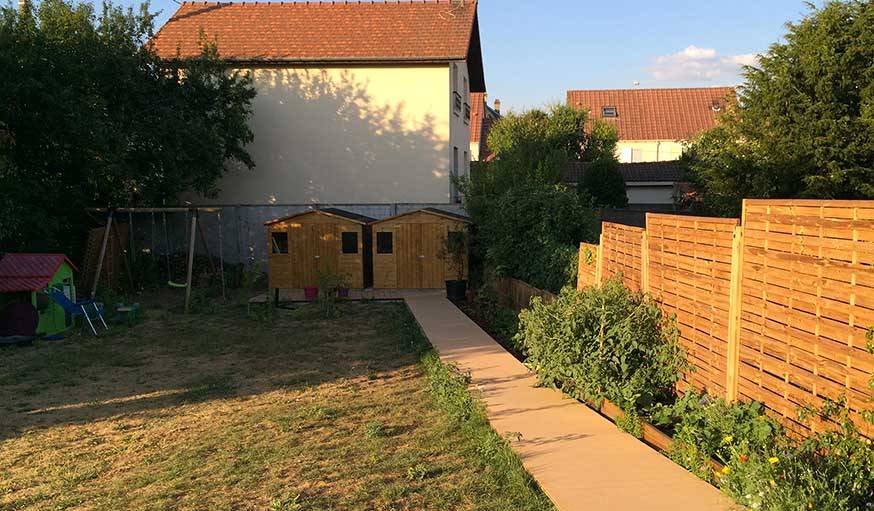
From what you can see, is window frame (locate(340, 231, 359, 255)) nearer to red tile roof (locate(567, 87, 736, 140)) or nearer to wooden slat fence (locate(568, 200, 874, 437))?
wooden slat fence (locate(568, 200, 874, 437))

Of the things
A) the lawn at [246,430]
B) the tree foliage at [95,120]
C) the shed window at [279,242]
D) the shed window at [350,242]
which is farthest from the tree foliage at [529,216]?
the tree foliage at [95,120]

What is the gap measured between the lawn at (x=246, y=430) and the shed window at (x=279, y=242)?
6558 mm

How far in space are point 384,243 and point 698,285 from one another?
12.6 metres

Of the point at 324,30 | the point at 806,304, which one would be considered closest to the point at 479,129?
the point at 324,30

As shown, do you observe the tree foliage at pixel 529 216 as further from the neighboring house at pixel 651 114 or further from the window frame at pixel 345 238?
the neighboring house at pixel 651 114

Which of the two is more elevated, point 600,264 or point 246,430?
point 600,264

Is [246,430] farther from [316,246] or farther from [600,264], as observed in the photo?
[316,246]

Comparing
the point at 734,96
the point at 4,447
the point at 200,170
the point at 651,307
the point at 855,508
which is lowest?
the point at 4,447

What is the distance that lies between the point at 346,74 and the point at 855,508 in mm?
19327

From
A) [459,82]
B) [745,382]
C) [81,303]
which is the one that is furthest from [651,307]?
[459,82]

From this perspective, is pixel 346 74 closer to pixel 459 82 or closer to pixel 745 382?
A: pixel 459 82

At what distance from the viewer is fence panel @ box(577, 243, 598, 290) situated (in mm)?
9695

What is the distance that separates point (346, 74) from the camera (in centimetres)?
2109

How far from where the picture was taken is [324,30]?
2189cm
